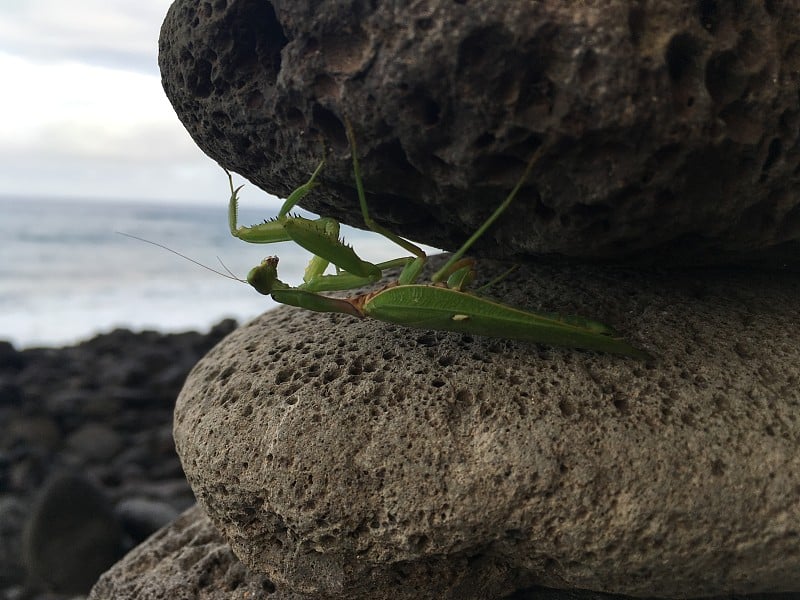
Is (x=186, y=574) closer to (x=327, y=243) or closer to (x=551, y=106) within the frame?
(x=327, y=243)

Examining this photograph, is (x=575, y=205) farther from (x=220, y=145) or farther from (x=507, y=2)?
(x=220, y=145)

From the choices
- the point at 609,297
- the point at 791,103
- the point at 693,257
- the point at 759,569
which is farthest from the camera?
the point at 609,297

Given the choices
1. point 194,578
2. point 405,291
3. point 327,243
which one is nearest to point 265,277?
point 327,243

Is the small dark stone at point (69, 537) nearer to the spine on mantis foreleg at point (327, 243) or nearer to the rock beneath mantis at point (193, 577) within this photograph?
the rock beneath mantis at point (193, 577)

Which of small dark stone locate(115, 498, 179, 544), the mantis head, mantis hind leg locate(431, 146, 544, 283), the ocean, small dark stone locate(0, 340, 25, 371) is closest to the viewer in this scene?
mantis hind leg locate(431, 146, 544, 283)

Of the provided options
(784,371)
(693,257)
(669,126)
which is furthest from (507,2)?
(784,371)

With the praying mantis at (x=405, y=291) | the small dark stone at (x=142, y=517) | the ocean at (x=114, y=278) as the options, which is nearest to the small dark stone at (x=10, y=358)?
the ocean at (x=114, y=278)

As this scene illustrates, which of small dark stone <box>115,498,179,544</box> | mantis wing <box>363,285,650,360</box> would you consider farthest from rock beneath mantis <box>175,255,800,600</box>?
small dark stone <box>115,498,179,544</box>

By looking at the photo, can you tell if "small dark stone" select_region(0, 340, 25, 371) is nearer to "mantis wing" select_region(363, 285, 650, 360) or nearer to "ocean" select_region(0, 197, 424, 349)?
"ocean" select_region(0, 197, 424, 349)
